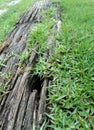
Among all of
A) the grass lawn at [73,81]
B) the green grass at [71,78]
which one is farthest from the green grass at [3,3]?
the grass lawn at [73,81]

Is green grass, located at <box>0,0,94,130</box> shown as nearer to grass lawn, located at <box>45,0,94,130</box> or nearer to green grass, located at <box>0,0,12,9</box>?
grass lawn, located at <box>45,0,94,130</box>

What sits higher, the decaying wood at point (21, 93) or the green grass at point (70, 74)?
the decaying wood at point (21, 93)

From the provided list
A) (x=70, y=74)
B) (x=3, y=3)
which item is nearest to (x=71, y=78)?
(x=70, y=74)

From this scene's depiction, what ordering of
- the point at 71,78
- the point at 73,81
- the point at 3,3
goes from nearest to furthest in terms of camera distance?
1. the point at 73,81
2. the point at 71,78
3. the point at 3,3

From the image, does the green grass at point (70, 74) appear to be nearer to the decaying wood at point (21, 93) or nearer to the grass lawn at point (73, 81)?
the grass lawn at point (73, 81)

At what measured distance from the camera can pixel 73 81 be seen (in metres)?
4.30

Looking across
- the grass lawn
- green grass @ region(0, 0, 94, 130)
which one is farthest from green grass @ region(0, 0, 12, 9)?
the grass lawn

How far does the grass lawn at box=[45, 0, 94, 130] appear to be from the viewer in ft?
11.6

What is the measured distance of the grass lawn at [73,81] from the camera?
11.6 ft

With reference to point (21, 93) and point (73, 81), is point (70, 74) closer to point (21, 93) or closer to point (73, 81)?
point (73, 81)

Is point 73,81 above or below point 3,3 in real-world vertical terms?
above

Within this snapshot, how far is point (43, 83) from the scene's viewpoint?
14.3 ft

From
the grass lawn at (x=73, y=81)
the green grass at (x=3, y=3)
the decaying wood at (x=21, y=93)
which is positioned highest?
the decaying wood at (x=21, y=93)

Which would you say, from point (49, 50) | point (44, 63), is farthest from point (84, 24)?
point (44, 63)
